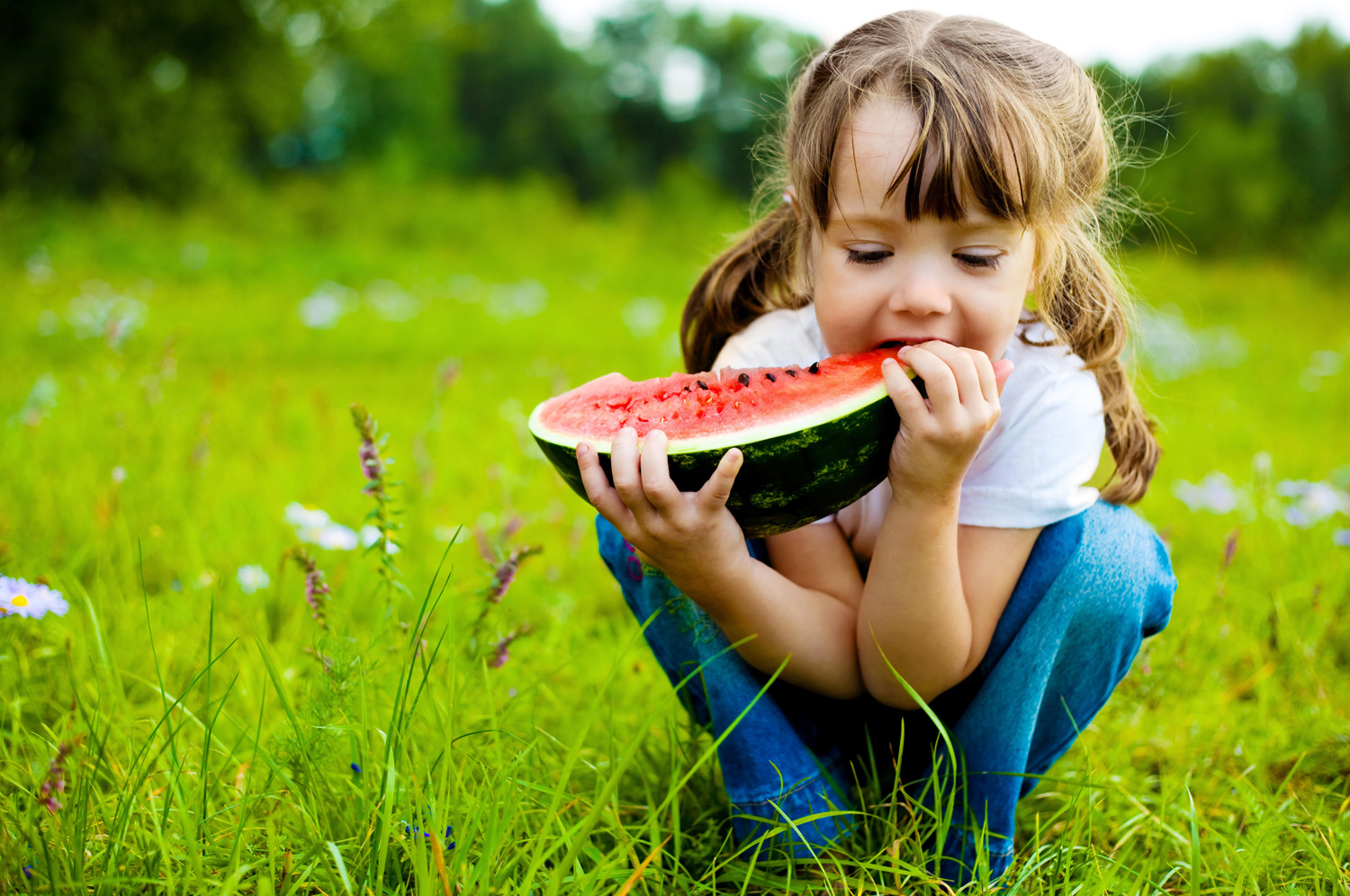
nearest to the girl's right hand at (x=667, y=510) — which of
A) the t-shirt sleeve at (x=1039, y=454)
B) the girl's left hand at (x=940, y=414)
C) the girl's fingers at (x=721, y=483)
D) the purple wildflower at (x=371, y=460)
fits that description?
the girl's fingers at (x=721, y=483)

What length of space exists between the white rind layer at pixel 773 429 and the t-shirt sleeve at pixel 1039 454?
35cm

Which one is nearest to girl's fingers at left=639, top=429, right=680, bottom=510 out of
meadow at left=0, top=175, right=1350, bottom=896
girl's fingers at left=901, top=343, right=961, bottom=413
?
meadow at left=0, top=175, right=1350, bottom=896

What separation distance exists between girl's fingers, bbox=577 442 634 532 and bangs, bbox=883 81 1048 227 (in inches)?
24.7

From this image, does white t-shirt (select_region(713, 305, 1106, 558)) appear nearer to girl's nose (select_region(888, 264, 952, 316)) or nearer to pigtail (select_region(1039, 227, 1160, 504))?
pigtail (select_region(1039, 227, 1160, 504))

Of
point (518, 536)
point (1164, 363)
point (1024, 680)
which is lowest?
point (1164, 363)

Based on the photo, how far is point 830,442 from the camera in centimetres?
132

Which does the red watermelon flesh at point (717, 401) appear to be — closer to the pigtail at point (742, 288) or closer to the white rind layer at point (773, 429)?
the white rind layer at point (773, 429)

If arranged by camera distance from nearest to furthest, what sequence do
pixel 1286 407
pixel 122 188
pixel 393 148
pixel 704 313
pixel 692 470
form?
pixel 692 470
pixel 704 313
pixel 1286 407
pixel 122 188
pixel 393 148

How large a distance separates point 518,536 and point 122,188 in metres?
16.0

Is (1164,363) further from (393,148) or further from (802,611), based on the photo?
(393,148)

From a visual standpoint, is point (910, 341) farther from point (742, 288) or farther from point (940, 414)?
point (742, 288)

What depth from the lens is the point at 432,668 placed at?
1579mm

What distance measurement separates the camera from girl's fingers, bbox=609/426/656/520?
4.11 ft

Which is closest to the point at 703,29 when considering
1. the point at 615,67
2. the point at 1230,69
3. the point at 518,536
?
the point at 615,67
